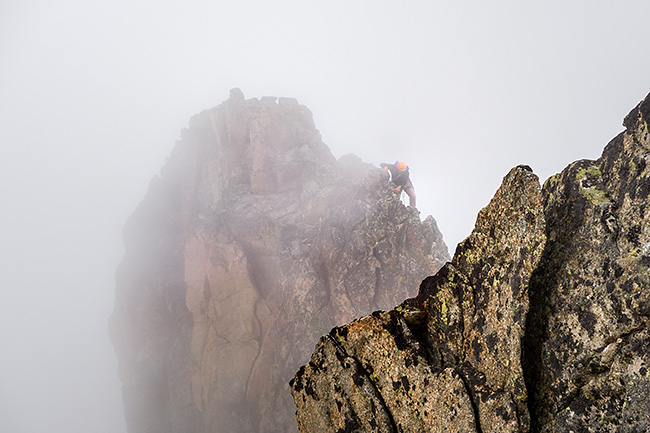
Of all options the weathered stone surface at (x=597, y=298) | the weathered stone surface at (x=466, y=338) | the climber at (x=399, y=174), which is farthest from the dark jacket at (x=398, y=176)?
the weathered stone surface at (x=597, y=298)

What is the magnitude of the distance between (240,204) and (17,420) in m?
258

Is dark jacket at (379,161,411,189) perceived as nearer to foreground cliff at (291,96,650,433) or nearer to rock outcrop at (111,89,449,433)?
rock outcrop at (111,89,449,433)

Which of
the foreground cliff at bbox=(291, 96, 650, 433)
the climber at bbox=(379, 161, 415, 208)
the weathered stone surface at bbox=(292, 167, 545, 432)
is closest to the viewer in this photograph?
the foreground cliff at bbox=(291, 96, 650, 433)

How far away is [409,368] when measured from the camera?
30.9 feet

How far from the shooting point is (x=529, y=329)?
25.8ft

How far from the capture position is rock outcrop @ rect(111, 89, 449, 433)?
3534 centimetres

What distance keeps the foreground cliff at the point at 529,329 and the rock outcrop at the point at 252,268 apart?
23.8m

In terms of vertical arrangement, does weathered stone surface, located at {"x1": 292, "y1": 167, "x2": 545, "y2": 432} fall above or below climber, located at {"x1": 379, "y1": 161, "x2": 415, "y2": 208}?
below

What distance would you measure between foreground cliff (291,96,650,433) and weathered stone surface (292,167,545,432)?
0.03 m

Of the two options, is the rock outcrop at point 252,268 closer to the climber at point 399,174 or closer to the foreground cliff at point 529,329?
the climber at point 399,174

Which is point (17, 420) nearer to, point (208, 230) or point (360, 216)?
point (208, 230)

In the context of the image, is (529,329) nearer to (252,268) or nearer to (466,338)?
(466,338)

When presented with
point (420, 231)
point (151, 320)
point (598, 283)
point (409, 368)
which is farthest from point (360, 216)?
point (151, 320)

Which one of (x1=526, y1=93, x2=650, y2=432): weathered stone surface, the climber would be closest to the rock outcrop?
the climber
